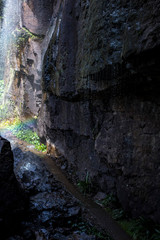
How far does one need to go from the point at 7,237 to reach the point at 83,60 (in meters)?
4.33

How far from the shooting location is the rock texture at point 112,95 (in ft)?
10.8

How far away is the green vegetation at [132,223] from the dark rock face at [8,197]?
2.01 m

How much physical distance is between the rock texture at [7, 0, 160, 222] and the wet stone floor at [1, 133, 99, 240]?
0.98 m

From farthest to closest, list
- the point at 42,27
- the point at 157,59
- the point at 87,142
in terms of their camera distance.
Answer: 1. the point at 42,27
2. the point at 87,142
3. the point at 157,59

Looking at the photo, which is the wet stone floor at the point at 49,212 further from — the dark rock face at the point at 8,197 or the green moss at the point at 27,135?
the green moss at the point at 27,135

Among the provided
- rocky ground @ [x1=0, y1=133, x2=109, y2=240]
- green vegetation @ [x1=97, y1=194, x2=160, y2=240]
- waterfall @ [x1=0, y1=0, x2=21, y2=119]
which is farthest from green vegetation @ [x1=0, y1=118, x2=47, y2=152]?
green vegetation @ [x1=97, y1=194, x2=160, y2=240]

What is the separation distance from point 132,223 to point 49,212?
178cm

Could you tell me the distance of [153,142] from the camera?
3752 mm

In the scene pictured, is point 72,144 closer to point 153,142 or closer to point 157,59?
point 153,142

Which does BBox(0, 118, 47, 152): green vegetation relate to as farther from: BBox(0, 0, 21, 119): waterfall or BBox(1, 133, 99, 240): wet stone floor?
BBox(1, 133, 99, 240): wet stone floor

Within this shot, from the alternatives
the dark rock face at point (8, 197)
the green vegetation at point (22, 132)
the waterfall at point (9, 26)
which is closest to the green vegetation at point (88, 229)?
the dark rock face at point (8, 197)

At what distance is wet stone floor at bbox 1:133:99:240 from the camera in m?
3.83

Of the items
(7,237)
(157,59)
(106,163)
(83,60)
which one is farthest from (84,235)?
(83,60)

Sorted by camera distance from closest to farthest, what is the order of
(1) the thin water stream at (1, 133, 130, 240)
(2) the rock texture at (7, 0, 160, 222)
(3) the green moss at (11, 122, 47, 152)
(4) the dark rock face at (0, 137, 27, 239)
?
1. (2) the rock texture at (7, 0, 160, 222)
2. (4) the dark rock face at (0, 137, 27, 239)
3. (1) the thin water stream at (1, 133, 130, 240)
4. (3) the green moss at (11, 122, 47, 152)
